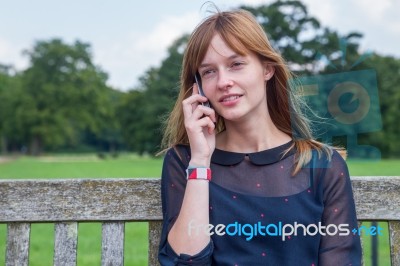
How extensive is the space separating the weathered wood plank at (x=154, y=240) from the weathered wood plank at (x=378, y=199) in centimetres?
93

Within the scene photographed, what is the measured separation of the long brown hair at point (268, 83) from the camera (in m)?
2.35

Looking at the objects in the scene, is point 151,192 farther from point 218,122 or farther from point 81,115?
point 81,115

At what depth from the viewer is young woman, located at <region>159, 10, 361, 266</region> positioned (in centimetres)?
230

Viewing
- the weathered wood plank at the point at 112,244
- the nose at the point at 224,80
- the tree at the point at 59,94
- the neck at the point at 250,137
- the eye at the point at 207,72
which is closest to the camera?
the nose at the point at 224,80

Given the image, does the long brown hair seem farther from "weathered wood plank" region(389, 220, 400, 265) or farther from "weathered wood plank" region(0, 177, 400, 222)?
"weathered wood plank" region(389, 220, 400, 265)

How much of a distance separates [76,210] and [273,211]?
94cm

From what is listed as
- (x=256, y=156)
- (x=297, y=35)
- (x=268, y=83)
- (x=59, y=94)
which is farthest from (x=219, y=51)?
(x=59, y=94)

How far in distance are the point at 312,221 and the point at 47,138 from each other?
62.6 m

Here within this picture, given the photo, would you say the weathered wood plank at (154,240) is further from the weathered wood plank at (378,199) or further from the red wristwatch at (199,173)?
the weathered wood plank at (378,199)

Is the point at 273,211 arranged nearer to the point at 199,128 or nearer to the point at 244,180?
the point at 244,180

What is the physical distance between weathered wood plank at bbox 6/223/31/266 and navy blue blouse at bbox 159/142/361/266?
2.27 feet

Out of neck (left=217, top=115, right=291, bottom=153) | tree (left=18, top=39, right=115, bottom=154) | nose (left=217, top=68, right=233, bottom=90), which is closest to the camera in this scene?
nose (left=217, top=68, right=233, bottom=90)

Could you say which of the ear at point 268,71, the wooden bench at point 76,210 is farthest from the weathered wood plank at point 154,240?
the ear at point 268,71

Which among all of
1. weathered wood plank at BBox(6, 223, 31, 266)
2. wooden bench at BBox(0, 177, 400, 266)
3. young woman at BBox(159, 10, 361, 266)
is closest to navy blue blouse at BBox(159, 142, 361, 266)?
young woman at BBox(159, 10, 361, 266)
